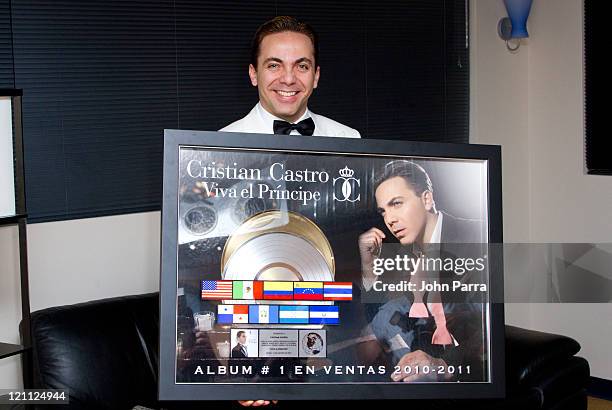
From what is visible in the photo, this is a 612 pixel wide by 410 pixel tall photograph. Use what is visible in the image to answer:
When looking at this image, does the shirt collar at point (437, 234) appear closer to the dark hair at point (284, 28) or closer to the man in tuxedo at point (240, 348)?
the man in tuxedo at point (240, 348)

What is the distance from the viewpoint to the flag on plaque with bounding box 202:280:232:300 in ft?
5.82

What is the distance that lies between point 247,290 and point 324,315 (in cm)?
17

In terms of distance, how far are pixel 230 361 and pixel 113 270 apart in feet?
5.29

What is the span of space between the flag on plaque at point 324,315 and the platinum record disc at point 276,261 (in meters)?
0.06

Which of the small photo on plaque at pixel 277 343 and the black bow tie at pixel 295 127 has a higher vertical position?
the black bow tie at pixel 295 127

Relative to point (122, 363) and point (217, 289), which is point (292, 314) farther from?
point (122, 363)

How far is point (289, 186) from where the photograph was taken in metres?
1.84

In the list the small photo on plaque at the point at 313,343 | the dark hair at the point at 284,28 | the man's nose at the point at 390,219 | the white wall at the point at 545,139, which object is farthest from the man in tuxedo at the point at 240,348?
the white wall at the point at 545,139

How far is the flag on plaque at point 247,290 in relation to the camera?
5.88 feet

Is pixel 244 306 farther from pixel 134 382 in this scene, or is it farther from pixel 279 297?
Result: pixel 134 382

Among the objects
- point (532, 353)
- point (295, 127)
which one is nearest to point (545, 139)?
point (532, 353)

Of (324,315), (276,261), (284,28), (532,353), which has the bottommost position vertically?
(532,353)

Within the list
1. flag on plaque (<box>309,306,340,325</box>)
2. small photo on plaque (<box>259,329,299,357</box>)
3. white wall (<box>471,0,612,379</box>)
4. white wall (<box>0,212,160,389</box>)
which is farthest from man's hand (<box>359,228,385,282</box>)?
white wall (<box>471,0,612,379</box>)

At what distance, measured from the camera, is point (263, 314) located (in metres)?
1.79
